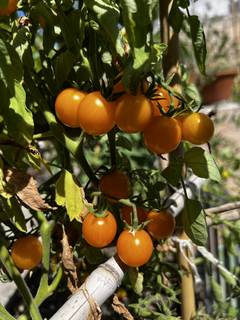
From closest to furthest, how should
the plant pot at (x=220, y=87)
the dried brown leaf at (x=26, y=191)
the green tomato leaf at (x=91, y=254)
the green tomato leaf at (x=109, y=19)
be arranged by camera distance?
the green tomato leaf at (x=109, y=19) → the dried brown leaf at (x=26, y=191) → the green tomato leaf at (x=91, y=254) → the plant pot at (x=220, y=87)

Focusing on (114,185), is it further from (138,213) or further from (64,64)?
(64,64)

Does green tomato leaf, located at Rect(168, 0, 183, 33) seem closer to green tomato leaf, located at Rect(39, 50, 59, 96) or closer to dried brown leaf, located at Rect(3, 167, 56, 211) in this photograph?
green tomato leaf, located at Rect(39, 50, 59, 96)

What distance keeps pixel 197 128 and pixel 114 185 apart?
162 millimetres

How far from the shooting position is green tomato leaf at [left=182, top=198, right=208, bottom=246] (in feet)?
1.35

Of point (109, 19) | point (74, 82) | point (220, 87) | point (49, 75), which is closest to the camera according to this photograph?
point (109, 19)

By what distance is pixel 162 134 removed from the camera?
34 centimetres

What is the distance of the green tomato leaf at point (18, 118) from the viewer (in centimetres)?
37

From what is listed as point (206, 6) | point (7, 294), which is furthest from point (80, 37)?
point (206, 6)

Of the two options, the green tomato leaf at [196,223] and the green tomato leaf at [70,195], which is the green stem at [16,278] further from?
the green tomato leaf at [196,223]

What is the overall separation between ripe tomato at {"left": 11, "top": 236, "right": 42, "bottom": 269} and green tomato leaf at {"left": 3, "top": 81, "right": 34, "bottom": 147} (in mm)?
206

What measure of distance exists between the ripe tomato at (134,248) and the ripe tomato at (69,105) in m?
0.18

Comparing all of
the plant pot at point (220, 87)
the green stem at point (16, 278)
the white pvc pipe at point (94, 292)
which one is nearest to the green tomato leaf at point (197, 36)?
the white pvc pipe at point (94, 292)

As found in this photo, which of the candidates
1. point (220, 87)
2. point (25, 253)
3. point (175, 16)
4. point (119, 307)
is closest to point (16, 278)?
point (25, 253)

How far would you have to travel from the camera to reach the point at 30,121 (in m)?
0.38
